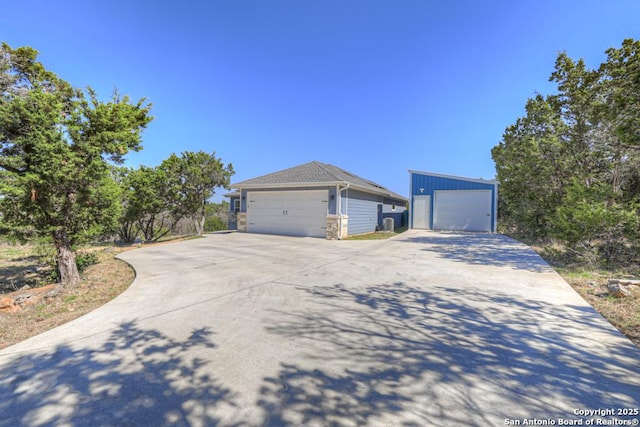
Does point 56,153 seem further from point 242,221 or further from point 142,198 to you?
point 242,221

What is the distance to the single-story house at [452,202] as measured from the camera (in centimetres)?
1606

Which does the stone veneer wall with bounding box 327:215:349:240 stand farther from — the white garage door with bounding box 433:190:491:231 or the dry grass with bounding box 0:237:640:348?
the white garage door with bounding box 433:190:491:231

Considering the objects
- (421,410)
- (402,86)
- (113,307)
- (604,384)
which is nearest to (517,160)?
(402,86)

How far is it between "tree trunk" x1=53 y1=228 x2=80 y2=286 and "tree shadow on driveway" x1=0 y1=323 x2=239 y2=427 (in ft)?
13.7

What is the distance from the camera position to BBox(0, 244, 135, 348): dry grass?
3836 millimetres

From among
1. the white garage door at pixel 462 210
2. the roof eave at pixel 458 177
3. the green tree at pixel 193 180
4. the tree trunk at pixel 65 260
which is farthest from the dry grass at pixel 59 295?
the white garage door at pixel 462 210

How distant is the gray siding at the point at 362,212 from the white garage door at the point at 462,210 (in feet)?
12.9

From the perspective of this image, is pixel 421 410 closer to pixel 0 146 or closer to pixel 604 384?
pixel 604 384

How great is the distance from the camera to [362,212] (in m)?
15.5

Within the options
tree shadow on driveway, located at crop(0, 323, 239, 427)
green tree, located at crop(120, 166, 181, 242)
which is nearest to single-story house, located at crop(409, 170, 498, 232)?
green tree, located at crop(120, 166, 181, 242)

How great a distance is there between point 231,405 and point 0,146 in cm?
680

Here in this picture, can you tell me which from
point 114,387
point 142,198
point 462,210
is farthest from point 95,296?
point 462,210

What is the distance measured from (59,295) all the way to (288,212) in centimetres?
973

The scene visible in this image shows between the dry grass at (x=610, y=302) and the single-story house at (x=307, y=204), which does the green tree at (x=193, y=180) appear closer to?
the single-story house at (x=307, y=204)
